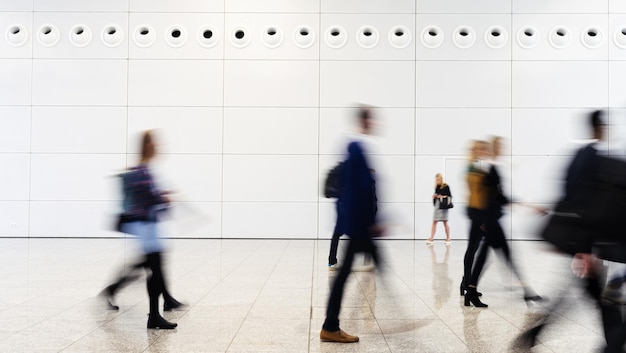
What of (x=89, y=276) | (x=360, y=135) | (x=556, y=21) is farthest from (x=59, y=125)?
(x=556, y=21)

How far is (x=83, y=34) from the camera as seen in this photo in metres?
14.7

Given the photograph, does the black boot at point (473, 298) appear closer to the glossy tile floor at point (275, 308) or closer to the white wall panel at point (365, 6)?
the glossy tile floor at point (275, 308)

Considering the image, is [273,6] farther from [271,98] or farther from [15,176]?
[15,176]

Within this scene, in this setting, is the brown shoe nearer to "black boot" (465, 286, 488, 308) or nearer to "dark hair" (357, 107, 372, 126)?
"dark hair" (357, 107, 372, 126)

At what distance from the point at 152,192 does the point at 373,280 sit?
405cm

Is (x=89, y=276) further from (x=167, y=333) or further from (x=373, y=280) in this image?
(x=373, y=280)

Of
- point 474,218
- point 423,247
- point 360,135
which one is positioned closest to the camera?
point 360,135

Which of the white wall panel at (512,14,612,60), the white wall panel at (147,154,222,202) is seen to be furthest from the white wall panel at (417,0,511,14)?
the white wall panel at (147,154,222,202)

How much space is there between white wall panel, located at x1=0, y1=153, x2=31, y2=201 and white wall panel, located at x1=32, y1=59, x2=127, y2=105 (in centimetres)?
172

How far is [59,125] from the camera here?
1470cm

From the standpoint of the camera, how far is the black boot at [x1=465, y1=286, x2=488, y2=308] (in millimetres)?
6098

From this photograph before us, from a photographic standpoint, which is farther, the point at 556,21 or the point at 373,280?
the point at 556,21

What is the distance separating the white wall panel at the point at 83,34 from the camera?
14.7m

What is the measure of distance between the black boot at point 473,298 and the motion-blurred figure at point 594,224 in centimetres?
248
